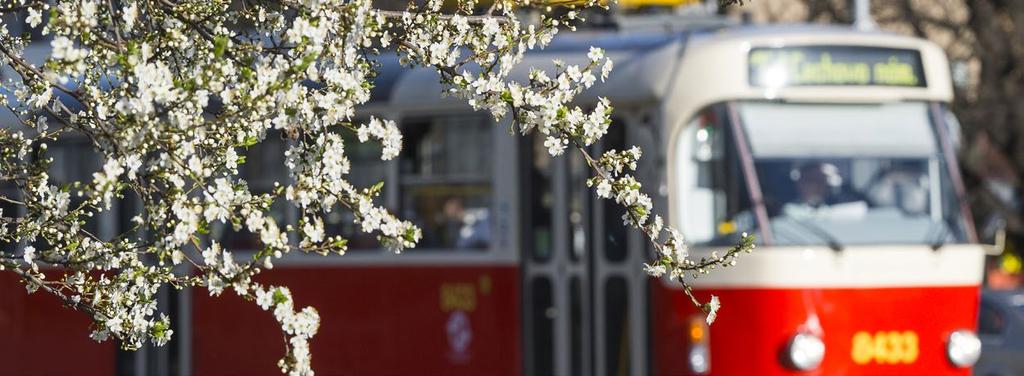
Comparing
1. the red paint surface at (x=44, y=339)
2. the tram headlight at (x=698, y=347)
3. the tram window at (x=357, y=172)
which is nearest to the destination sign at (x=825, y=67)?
the tram headlight at (x=698, y=347)

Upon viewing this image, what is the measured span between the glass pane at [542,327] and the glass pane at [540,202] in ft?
0.60

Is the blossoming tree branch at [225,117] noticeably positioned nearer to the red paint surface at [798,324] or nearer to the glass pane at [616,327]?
the red paint surface at [798,324]

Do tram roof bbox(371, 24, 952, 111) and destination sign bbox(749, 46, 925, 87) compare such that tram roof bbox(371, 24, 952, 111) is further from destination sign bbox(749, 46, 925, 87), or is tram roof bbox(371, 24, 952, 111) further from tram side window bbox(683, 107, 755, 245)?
tram side window bbox(683, 107, 755, 245)

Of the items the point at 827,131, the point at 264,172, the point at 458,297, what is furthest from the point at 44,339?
the point at 827,131

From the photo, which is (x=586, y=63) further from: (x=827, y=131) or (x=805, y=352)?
(x=805, y=352)

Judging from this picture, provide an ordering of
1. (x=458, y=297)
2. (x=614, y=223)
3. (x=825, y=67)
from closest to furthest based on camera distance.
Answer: (x=825, y=67) < (x=614, y=223) < (x=458, y=297)

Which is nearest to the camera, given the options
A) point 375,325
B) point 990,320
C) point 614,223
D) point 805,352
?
point 805,352

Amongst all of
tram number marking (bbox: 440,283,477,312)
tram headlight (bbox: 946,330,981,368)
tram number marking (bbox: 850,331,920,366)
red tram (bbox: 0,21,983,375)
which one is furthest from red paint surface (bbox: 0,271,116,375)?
tram headlight (bbox: 946,330,981,368)

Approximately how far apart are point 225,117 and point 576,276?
632 cm

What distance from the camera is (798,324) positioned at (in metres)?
10.7

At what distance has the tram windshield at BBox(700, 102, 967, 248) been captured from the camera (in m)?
10.7

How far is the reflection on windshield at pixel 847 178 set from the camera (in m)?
10.7

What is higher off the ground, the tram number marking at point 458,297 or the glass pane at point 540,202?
the glass pane at point 540,202

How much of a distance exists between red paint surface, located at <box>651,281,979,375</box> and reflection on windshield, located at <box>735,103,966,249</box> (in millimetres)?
307
